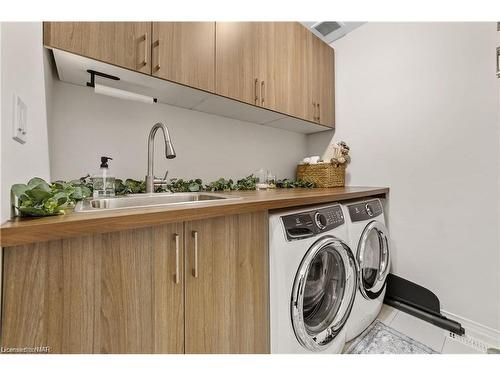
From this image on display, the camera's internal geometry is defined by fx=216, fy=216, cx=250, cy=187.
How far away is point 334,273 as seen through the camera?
3.84 ft

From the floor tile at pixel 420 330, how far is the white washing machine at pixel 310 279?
621mm

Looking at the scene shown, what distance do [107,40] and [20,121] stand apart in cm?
62

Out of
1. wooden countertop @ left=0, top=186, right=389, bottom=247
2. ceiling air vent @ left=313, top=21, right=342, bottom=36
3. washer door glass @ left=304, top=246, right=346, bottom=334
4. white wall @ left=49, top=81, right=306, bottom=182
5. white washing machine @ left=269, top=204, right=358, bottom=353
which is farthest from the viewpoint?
ceiling air vent @ left=313, top=21, right=342, bottom=36

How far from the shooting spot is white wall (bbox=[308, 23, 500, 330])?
1354 millimetres

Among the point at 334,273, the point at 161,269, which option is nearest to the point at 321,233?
the point at 334,273

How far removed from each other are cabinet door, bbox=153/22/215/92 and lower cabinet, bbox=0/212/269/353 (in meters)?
0.88

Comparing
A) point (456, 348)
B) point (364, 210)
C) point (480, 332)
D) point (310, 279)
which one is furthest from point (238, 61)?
point (480, 332)

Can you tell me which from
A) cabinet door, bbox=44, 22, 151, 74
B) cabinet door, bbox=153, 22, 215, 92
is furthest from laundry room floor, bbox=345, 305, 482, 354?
cabinet door, bbox=44, 22, 151, 74

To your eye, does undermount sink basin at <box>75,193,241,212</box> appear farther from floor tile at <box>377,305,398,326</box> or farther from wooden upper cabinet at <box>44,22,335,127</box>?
floor tile at <box>377,305,398,326</box>

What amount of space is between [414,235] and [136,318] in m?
1.90

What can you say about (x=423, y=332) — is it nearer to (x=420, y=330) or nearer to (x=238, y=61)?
(x=420, y=330)

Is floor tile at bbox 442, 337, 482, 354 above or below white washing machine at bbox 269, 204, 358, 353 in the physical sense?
below

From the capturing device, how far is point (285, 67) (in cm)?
168
